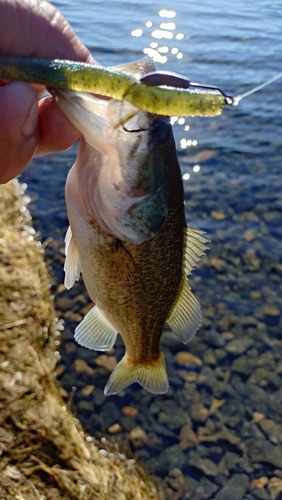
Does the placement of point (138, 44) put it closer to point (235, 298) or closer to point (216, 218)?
point (216, 218)

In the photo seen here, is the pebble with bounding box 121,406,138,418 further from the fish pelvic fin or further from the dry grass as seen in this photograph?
the fish pelvic fin

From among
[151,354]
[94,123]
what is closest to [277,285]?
[151,354]

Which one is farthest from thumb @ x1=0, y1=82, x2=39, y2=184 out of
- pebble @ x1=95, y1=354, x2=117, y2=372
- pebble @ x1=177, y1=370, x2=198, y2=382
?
pebble @ x1=177, y1=370, x2=198, y2=382

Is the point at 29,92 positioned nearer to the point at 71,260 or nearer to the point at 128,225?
the point at 128,225

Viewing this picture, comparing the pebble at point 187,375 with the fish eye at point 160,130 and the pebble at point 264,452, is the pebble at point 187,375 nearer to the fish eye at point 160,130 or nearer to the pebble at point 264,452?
the pebble at point 264,452

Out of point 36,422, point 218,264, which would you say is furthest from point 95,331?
point 218,264

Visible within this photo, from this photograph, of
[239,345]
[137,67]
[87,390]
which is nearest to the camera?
[137,67]

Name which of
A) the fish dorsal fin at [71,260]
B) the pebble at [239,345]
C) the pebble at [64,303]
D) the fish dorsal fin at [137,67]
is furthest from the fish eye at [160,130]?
the pebble at [64,303]
